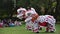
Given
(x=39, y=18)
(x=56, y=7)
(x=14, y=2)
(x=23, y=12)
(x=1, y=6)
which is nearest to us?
(x=39, y=18)

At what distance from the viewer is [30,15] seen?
960 centimetres

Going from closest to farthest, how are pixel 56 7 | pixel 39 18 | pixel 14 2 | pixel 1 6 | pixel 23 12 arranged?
pixel 39 18, pixel 23 12, pixel 56 7, pixel 14 2, pixel 1 6

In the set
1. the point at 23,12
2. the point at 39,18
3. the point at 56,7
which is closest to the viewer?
the point at 39,18

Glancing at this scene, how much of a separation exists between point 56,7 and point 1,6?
6.40 m

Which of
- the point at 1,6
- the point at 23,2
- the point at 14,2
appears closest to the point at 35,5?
the point at 23,2

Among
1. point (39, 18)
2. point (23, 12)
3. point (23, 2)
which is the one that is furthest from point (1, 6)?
point (39, 18)

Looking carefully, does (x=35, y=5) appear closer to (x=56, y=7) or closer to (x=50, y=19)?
(x=56, y=7)

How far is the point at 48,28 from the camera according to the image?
32.9 ft

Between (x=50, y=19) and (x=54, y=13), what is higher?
(x=54, y=13)

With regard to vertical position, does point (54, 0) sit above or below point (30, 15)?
above

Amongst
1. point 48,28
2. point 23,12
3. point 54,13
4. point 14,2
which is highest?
point 14,2

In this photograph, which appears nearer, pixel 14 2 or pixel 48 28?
pixel 48 28

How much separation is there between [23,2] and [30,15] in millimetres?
10471

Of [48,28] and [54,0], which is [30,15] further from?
[54,0]
